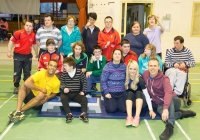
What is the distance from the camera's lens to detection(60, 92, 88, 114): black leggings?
12.0ft

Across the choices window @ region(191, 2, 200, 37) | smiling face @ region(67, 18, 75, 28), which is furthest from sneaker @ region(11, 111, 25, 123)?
window @ region(191, 2, 200, 37)

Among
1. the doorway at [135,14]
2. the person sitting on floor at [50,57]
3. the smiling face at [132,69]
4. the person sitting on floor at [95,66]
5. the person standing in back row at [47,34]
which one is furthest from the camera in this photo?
the doorway at [135,14]

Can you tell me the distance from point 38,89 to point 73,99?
56 centimetres

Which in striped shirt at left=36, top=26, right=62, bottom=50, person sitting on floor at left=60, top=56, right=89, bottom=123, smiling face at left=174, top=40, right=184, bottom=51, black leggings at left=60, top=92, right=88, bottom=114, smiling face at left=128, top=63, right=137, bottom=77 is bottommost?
black leggings at left=60, top=92, right=88, bottom=114

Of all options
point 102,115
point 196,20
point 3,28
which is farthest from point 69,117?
point 3,28

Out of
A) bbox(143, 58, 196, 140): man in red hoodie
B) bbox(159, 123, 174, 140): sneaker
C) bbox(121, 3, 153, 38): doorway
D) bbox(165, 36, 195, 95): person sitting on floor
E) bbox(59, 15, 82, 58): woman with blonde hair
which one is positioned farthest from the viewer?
bbox(121, 3, 153, 38): doorway

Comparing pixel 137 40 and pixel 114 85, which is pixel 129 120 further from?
A: pixel 137 40

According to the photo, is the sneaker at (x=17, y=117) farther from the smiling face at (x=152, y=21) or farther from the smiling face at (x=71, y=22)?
the smiling face at (x=152, y=21)

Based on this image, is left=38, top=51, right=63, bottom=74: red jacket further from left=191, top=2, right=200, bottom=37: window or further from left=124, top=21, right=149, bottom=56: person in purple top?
left=191, top=2, right=200, bottom=37: window

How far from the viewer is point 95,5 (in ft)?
25.7

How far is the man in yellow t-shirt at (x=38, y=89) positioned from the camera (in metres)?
3.63

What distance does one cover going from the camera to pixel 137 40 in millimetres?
4492

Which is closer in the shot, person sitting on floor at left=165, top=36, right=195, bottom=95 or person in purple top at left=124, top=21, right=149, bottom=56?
person sitting on floor at left=165, top=36, right=195, bottom=95

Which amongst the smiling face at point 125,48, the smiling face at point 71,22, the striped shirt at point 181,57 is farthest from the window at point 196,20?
the smiling face at point 71,22
